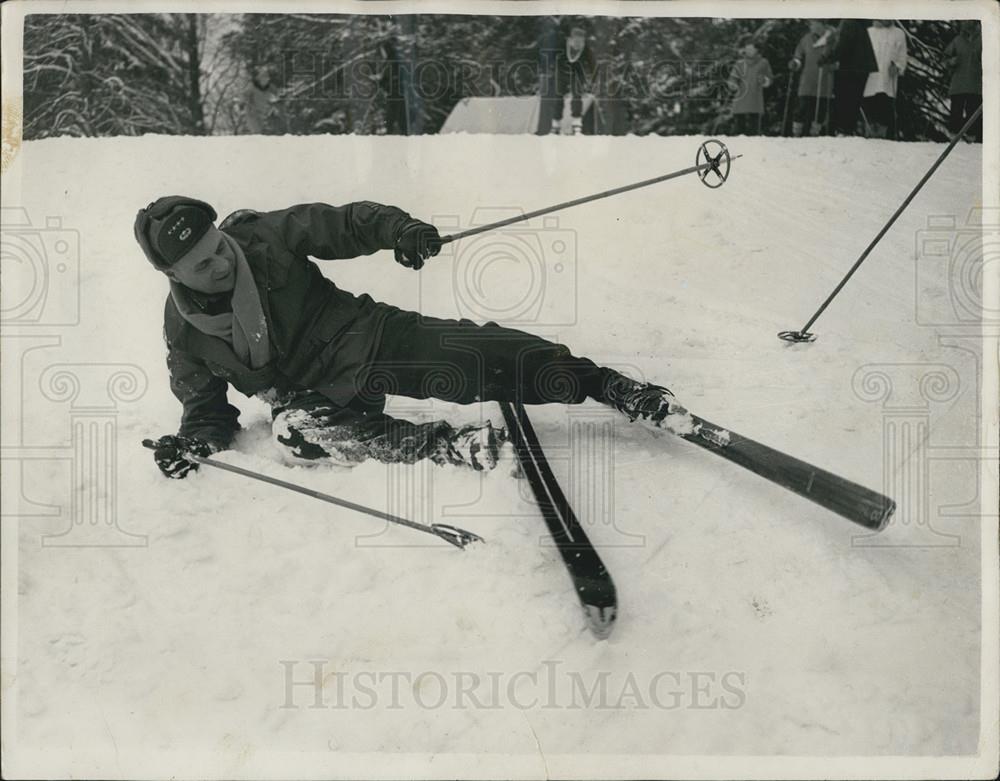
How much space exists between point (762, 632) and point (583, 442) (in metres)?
0.58

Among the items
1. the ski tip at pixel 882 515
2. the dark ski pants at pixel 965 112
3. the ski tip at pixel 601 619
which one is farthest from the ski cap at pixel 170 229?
the dark ski pants at pixel 965 112

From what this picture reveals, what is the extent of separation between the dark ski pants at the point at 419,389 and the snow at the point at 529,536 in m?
0.04

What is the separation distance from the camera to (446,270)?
5.86 ft

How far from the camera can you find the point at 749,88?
6.00 feet

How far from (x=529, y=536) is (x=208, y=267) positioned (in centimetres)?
93

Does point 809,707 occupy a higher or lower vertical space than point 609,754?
higher

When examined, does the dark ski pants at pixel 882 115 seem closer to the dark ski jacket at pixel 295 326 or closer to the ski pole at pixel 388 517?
the dark ski jacket at pixel 295 326

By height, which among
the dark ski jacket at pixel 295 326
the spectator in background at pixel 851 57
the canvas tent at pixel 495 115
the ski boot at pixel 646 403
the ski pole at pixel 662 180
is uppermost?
the spectator in background at pixel 851 57

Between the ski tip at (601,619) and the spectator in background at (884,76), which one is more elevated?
the spectator in background at (884,76)

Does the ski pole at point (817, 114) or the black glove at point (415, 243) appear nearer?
the black glove at point (415, 243)

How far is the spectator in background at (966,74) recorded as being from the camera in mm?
1811

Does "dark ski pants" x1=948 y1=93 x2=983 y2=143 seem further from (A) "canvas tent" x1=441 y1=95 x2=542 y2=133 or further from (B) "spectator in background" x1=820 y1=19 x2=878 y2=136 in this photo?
(A) "canvas tent" x1=441 y1=95 x2=542 y2=133

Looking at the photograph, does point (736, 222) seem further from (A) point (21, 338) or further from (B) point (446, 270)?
(A) point (21, 338)

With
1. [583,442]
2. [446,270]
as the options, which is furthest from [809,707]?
[446,270]
